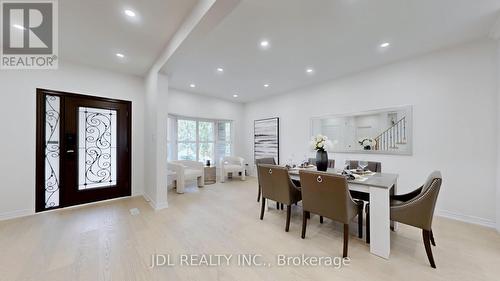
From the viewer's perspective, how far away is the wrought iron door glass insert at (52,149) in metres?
3.17

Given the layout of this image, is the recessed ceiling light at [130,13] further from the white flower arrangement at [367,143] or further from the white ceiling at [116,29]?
the white flower arrangement at [367,143]

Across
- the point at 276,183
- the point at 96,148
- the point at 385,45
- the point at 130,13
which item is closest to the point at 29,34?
the point at 130,13

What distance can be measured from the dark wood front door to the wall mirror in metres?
4.23

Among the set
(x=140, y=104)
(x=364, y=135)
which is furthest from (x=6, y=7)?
(x=364, y=135)

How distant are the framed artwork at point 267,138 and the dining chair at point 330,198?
11.1 feet

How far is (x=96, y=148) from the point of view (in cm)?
364

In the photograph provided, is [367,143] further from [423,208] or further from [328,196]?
[328,196]

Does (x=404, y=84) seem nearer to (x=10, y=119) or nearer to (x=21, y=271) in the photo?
(x=21, y=271)

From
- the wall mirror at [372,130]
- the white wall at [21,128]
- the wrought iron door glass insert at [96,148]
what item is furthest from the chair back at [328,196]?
the white wall at [21,128]

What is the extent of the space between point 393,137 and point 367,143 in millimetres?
449

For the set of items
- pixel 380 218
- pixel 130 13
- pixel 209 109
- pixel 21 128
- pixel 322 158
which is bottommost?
pixel 380 218

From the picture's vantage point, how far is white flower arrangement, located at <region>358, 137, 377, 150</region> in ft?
12.0

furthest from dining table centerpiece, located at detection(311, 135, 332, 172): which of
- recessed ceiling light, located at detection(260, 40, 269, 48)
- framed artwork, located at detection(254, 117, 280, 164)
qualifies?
framed artwork, located at detection(254, 117, 280, 164)

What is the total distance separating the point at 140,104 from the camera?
4.11 metres
